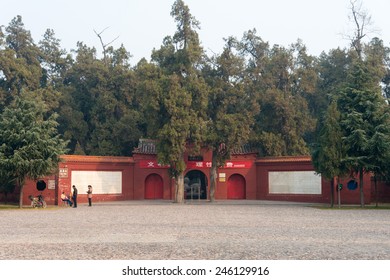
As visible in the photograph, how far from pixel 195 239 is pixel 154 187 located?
29402mm

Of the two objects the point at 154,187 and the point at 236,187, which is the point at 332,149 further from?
the point at 154,187

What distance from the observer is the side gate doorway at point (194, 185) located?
150 feet

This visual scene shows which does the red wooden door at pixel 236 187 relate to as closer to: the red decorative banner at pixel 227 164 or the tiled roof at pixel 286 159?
the red decorative banner at pixel 227 164

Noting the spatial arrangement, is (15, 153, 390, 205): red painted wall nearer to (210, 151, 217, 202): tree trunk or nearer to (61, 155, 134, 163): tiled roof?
(61, 155, 134, 163): tiled roof

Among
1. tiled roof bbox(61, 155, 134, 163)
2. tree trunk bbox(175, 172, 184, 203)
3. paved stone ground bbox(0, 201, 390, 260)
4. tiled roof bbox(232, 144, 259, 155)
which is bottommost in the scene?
paved stone ground bbox(0, 201, 390, 260)

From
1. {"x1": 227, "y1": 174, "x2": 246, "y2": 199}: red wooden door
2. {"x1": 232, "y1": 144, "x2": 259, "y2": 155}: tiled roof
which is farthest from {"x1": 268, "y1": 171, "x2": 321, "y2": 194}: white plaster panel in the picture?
{"x1": 227, "y1": 174, "x2": 246, "y2": 199}: red wooden door

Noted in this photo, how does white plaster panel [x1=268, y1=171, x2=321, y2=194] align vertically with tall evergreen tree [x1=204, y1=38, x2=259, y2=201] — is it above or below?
below

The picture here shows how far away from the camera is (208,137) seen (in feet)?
129

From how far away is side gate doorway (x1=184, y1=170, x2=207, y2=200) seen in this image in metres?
45.7

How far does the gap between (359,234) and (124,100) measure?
1558 inches

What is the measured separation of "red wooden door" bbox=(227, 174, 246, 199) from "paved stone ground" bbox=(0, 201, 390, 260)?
71.2ft

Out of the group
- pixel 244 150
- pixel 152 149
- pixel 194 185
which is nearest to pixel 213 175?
pixel 194 185

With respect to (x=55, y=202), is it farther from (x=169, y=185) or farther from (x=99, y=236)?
(x=99, y=236)

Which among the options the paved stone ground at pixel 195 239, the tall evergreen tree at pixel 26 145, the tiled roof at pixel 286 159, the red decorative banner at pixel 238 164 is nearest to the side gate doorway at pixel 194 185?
the red decorative banner at pixel 238 164
